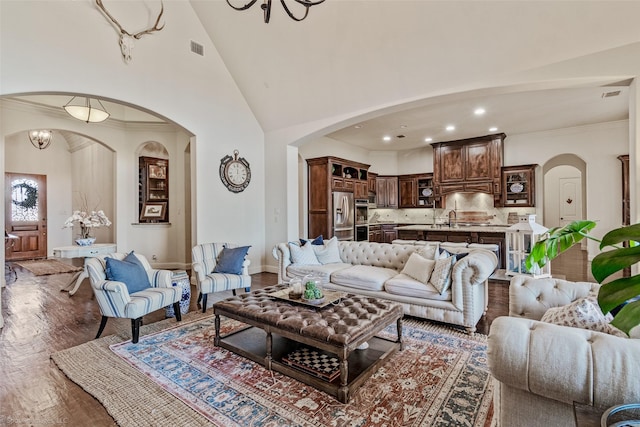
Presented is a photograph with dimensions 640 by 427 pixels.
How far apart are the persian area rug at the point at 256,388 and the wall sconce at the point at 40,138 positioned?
24.6 ft

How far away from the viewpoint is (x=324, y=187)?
696 centimetres

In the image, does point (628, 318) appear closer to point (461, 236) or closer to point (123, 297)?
point (123, 297)

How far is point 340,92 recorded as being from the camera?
505 centimetres

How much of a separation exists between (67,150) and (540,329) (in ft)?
38.6

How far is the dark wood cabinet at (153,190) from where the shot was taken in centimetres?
713

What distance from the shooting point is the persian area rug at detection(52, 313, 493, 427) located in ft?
6.44

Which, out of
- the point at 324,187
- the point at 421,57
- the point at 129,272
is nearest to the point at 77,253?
the point at 129,272

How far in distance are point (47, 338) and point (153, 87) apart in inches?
140

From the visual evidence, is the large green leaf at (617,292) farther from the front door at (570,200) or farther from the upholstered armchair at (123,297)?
the front door at (570,200)

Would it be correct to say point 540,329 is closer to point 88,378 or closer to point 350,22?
point 88,378

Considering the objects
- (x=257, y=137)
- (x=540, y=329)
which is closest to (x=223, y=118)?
(x=257, y=137)

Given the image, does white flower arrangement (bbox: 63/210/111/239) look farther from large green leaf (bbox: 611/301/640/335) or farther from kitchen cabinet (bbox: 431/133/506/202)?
kitchen cabinet (bbox: 431/133/506/202)

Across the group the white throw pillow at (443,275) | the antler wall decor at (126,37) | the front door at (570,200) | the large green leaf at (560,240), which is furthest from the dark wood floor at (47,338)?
the front door at (570,200)

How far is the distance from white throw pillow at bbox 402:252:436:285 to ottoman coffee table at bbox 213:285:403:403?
97 centimetres
